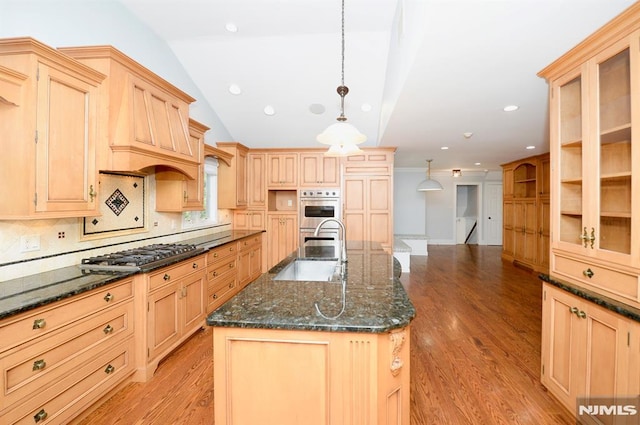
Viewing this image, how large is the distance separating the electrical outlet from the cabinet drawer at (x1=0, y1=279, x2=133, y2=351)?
56 centimetres

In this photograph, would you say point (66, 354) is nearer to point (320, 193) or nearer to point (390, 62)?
point (390, 62)

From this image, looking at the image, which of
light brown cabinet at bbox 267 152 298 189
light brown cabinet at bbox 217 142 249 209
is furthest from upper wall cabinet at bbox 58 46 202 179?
light brown cabinet at bbox 267 152 298 189

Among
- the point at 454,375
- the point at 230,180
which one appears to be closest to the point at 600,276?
the point at 454,375

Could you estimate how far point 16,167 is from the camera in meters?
1.63

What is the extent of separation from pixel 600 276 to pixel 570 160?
782mm

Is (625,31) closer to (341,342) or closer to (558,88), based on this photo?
(558,88)

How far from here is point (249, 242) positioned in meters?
4.62

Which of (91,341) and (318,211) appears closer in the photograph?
(91,341)

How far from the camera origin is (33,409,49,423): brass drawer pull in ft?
4.91

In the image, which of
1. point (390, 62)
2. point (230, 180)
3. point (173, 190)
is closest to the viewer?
point (173, 190)

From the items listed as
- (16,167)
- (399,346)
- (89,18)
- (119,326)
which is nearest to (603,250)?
Answer: (399,346)

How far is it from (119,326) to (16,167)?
119cm

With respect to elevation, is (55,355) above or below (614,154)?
below

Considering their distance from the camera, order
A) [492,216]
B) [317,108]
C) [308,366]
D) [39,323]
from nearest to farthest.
→ [308,366] < [39,323] < [317,108] < [492,216]
